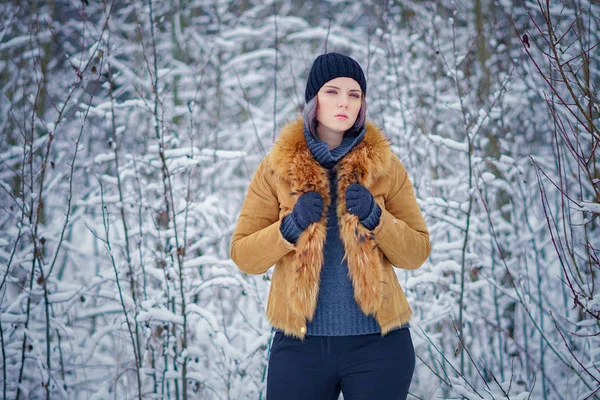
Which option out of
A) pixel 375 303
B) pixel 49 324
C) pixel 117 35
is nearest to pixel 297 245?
pixel 375 303

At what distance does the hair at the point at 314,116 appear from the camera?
1.89 m

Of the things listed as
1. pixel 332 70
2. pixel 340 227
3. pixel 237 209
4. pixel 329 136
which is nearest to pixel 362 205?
pixel 340 227

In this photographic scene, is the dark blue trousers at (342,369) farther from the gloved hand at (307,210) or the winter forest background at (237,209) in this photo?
the gloved hand at (307,210)

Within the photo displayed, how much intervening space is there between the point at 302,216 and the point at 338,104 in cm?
52

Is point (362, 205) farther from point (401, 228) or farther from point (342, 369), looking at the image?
point (342, 369)

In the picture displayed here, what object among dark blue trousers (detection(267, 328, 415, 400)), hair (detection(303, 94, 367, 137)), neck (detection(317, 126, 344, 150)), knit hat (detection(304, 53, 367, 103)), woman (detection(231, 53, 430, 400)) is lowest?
dark blue trousers (detection(267, 328, 415, 400))

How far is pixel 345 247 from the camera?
5.73 feet

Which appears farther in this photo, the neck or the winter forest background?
the winter forest background

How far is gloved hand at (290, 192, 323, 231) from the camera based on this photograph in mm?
1658

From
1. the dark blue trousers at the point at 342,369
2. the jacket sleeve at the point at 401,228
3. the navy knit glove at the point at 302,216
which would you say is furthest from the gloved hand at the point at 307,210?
the dark blue trousers at the point at 342,369

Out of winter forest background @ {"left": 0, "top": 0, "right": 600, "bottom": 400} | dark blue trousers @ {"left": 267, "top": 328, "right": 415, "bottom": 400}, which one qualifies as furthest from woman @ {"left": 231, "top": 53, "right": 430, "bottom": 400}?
winter forest background @ {"left": 0, "top": 0, "right": 600, "bottom": 400}

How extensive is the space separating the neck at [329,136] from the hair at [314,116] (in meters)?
0.02

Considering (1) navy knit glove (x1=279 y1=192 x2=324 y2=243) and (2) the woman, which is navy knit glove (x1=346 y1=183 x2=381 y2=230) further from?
(1) navy knit glove (x1=279 y1=192 x2=324 y2=243)

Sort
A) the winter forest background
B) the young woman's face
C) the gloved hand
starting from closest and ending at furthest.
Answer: the gloved hand → the young woman's face → the winter forest background
